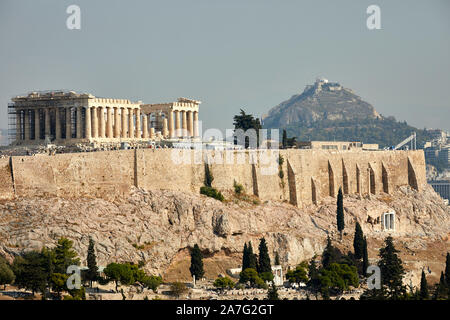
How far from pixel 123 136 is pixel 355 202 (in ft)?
92.2

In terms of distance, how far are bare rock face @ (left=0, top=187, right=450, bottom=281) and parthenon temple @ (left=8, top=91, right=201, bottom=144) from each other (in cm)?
1117

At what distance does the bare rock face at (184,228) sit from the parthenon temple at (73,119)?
11.2m

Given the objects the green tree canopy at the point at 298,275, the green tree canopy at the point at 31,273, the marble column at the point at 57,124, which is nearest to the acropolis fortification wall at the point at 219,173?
the green tree canopy at the point at 31,273

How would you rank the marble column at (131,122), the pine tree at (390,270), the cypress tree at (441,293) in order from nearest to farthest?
the cypress tree at (441,293), the pine tree at (390,270), the marble column at (131,122)

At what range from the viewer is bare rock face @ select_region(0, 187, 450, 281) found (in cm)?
7719

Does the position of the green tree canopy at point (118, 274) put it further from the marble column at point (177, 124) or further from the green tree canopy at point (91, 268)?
the marble column at point (177, 124)

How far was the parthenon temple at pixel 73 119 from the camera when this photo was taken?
3664 inches

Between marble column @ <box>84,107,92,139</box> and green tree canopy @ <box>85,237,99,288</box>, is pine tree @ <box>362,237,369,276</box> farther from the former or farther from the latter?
green tree canopy @ <box>85,237,99,288</box>

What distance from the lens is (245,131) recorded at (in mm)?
109188

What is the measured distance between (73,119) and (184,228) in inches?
671

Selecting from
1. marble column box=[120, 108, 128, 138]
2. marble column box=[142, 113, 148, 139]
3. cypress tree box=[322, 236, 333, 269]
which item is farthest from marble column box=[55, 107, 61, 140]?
cypress tree box=[322, 236, 333, 269]

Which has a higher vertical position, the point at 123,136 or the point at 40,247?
the point at 123,136
